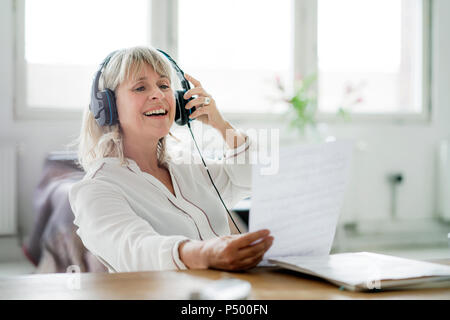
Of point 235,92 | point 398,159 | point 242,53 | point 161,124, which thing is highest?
point 242,53

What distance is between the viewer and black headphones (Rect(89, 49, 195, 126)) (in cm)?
108

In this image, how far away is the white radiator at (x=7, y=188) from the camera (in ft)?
10.6

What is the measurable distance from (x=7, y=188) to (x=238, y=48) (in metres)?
1.93

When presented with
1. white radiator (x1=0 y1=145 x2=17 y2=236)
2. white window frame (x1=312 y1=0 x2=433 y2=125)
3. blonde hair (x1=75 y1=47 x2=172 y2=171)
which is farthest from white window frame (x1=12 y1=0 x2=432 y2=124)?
blonde hair (x1=75 y1=47 x2=172 y2=171)

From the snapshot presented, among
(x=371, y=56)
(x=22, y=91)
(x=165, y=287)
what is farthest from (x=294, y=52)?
(x=165, y=287)

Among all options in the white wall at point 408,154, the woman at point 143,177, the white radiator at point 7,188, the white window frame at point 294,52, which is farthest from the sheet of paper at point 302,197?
the white wall at point 408,154

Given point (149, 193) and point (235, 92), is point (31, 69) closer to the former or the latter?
point (235, 92)

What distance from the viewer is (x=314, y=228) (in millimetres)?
Answer: 790

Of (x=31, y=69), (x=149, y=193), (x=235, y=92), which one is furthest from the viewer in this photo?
(x=235, y=92)

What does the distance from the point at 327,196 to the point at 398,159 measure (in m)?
3.61

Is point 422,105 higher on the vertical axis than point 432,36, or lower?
lower

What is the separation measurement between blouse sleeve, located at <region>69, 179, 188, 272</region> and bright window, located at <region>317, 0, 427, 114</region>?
10.8ft

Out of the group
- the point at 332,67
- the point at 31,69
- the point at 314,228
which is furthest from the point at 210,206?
the point at 332,67

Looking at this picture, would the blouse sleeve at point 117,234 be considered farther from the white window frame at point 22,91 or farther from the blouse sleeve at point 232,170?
the white window frame at point 22,91
